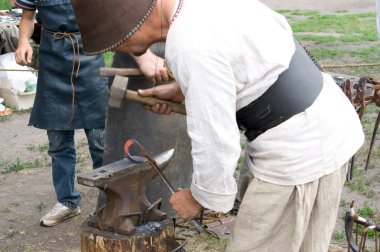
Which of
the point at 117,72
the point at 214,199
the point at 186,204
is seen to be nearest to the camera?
the point at 214,199

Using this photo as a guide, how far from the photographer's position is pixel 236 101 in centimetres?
221

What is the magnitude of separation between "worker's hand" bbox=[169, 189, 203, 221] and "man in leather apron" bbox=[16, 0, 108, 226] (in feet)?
6.49

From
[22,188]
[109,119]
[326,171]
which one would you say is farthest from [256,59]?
[22,188]

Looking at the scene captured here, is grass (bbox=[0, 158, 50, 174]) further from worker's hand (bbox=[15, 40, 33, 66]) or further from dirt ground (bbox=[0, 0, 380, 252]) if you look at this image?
worker's hand (bbox=[15, 40, 33, 66])

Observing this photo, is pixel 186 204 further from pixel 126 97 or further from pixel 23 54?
pixel 23 54

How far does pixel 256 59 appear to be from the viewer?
6.96 ft

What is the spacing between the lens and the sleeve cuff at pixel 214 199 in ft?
7.29

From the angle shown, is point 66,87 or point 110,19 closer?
point 110,19

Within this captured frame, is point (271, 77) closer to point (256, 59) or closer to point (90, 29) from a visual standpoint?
point (256, 59)

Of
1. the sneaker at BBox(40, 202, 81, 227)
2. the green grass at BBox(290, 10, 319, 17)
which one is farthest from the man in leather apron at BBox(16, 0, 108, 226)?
the green grass at BBox(290, 10, 319, 17)

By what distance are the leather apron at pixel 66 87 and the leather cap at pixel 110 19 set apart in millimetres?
1957

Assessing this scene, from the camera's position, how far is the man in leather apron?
409 centimetres

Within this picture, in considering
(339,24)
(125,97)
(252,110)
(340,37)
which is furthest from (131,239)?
(339,24)

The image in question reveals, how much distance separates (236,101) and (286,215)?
531 mm
